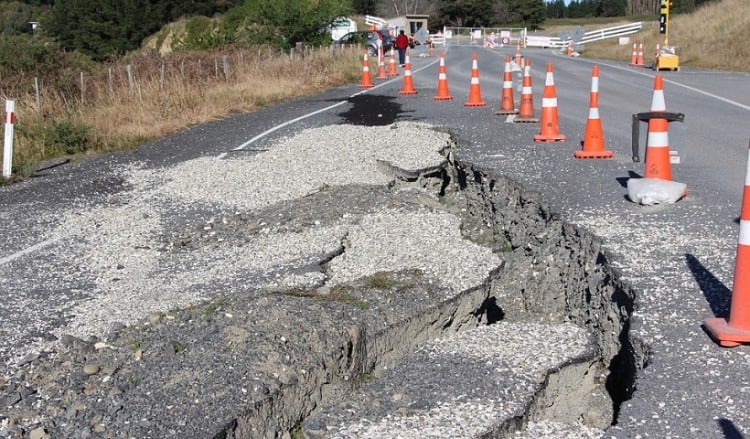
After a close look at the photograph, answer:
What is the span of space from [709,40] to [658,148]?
1147 inches

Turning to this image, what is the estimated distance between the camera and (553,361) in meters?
3.81

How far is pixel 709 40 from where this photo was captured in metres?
32.6

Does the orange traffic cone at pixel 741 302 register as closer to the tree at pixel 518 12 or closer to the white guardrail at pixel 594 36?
the white guardrail at pixel 594 36

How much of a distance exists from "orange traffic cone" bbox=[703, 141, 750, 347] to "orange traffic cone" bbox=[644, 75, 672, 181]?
9.46 ft

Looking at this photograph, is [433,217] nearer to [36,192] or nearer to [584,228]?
[584,228]

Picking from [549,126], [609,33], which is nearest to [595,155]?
[549,126]

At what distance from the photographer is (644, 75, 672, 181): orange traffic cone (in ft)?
21.8

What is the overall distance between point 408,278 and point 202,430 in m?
2.02

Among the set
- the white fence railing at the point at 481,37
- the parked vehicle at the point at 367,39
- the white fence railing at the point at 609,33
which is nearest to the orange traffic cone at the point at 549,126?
the parked vehicle at the point at 367,39

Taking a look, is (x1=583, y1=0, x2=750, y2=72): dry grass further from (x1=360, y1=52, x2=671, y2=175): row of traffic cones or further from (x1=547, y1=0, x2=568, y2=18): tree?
(x1=547, y1=0, x2=568, y2=18): tree

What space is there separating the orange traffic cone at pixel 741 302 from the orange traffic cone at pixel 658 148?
288 cm

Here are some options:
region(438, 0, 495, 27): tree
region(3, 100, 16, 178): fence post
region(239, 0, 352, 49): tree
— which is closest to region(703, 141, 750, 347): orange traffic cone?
region(3, 100, 16, 178): fence post

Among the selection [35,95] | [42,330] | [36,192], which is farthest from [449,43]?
[42,330]

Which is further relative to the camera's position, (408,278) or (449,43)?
(449,43)
